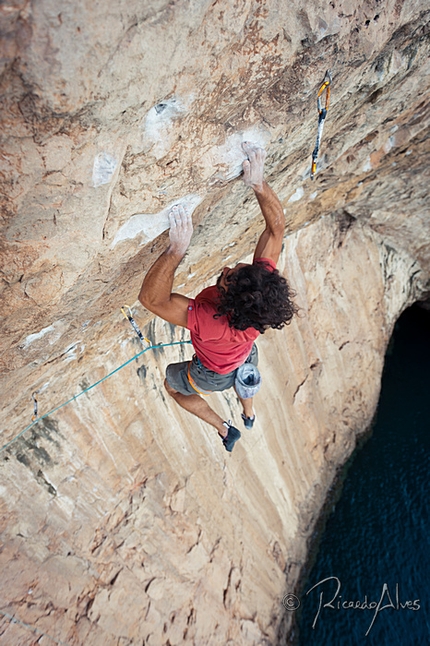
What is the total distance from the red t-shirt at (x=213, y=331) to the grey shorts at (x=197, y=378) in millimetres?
273

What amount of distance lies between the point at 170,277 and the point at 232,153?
23.6 inches

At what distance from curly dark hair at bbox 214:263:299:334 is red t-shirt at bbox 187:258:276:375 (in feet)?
0.41

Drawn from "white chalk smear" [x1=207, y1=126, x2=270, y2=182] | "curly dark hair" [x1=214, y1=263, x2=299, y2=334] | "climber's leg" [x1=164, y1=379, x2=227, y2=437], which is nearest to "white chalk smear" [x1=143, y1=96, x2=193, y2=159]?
"white chalk smear" [x1=207, y1=126, x2=270, y2=182]

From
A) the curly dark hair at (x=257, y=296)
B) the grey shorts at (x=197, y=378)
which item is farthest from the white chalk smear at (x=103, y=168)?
the grey shorts at (x=197, y=378)

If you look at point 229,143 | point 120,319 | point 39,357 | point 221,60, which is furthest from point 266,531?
point 221,60

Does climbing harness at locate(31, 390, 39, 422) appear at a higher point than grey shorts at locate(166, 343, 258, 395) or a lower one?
higher

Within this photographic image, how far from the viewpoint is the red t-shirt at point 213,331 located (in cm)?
201

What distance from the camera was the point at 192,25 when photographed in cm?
134

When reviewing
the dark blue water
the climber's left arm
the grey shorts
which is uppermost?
the climber's left arm

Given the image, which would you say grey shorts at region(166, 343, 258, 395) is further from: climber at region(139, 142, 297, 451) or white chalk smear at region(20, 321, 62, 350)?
white chalk smear at region(20, 321, 62, 350)

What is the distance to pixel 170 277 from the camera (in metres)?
1.87

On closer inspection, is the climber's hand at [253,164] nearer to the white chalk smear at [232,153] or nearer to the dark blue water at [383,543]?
the white chalk smear at [232,153]

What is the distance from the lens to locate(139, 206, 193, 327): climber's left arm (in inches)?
73.0

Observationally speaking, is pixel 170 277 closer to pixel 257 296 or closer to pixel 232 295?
pixel 232 295
